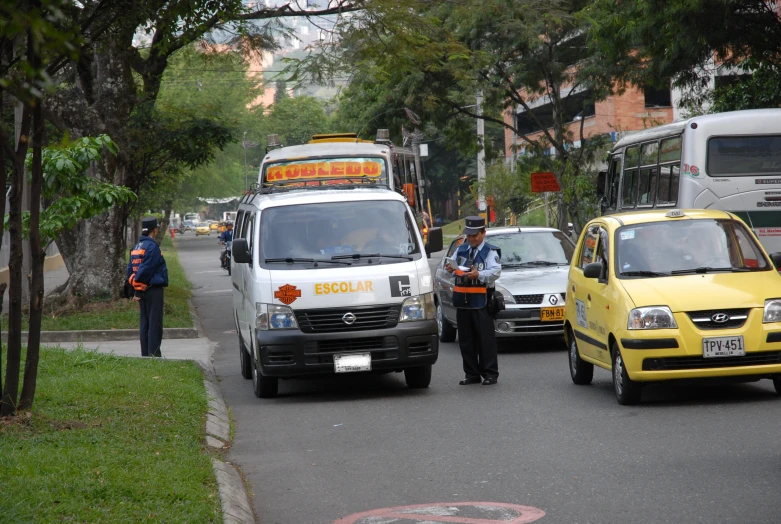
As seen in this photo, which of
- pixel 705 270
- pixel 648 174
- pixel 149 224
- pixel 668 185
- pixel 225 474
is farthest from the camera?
pixel 648 174

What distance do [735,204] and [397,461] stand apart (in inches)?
440

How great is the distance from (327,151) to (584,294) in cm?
791

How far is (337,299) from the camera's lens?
36.1 feet

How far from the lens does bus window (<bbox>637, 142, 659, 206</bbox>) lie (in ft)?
64.3

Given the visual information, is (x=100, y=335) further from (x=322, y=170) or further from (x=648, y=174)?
(x=648, y=174)

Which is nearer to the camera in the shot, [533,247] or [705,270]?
[705,270]

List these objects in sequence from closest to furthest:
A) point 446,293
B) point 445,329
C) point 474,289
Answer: point 474,289 < point 446,293 < point 445,329

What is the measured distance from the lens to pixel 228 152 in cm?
8156

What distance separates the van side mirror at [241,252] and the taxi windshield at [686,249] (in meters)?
3.85

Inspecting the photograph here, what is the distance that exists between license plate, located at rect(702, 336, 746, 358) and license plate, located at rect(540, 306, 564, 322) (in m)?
5.07

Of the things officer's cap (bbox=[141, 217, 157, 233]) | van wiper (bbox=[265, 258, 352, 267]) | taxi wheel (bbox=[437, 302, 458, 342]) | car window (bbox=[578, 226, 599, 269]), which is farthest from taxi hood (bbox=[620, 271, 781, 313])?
taxi wheel (bbox=[437, 302, 458, 342])

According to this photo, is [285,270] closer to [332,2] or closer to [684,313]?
[684,313]

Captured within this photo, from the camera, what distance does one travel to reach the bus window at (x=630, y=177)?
68.7ft

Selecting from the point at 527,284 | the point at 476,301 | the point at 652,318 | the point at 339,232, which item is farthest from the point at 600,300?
the point at 527,284
